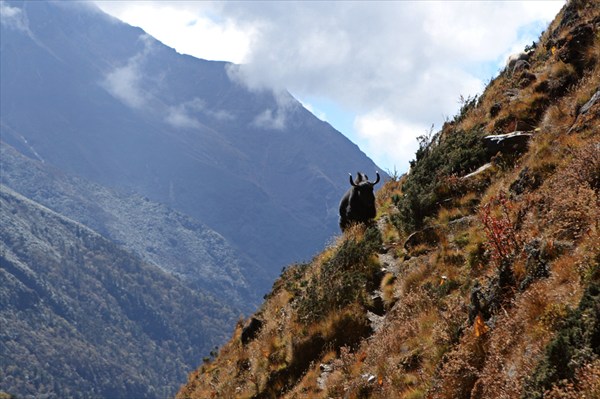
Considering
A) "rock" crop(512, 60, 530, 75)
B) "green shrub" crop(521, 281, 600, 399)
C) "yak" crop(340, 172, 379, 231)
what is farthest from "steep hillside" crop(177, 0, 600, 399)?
"yak" crop(340, 172, 379, 231)

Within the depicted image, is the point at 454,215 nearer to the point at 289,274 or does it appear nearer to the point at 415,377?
the point at 415,377

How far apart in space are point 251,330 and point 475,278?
9.30 meters

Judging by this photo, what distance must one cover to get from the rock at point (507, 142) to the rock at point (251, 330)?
26.2 ft

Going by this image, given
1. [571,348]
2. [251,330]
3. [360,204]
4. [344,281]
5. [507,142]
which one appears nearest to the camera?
[571,348]

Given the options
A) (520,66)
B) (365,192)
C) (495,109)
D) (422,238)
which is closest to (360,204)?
(365,192)

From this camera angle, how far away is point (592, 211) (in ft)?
28.2

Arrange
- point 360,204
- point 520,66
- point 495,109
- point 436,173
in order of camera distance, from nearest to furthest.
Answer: point 436,173 → point 495,109 → point 360,204 → point 520,66

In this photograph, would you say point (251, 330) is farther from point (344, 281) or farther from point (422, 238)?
point (422, 238)

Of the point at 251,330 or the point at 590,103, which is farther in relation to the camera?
the point at 251,330

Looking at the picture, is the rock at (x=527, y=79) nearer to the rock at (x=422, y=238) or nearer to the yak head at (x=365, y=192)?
the yak head at (x=365, y=192)

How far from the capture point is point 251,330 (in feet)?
60.4

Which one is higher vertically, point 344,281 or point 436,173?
point 436,173

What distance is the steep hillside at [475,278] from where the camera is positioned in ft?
24.8

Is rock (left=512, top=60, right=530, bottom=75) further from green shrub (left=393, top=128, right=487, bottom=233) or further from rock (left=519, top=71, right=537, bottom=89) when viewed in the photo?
green shrub (left=393, top=128, right=487, bottom=233)
